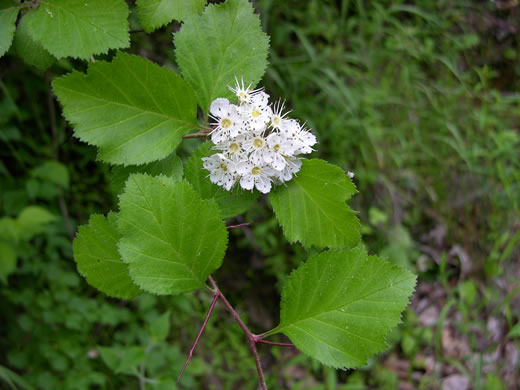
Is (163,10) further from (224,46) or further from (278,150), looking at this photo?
(278,150)

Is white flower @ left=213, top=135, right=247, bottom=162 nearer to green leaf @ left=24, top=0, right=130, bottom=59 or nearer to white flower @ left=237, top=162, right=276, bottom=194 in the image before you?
white flower @ left=237, top=162, right=276, bottom=194

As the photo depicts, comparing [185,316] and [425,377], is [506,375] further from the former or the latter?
[185,316]

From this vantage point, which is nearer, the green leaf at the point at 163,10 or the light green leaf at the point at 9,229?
the green leaf at the point at 163,10

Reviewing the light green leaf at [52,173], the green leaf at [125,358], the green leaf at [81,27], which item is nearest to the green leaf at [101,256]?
the green leaf at [81,27]

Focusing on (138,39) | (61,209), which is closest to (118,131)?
(138,39)

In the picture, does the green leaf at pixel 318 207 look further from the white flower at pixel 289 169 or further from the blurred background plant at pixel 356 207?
the blurred background plant at pixel 356 207

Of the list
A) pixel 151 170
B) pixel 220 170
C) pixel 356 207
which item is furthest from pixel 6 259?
pixel 356 207
